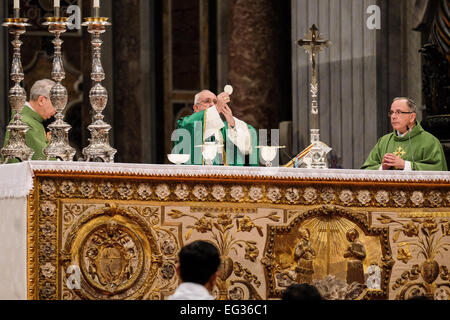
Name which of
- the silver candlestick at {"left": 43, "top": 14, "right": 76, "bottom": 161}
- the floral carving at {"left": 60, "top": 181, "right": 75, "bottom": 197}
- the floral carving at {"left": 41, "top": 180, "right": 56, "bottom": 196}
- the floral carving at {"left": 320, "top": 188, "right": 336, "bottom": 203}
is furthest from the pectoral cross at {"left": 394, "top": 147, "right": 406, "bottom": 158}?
the floral carving at {"left": 41, "top": 180, "right": 56, "bottom": 196}

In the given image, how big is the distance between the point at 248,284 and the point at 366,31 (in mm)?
4475

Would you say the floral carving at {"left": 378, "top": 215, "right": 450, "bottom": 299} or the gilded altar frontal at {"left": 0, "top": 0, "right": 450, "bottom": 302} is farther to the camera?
the floral carving at {"left": 378, "top": 215, "right": 450, "bottom": 299}

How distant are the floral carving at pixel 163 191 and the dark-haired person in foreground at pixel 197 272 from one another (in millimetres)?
2186

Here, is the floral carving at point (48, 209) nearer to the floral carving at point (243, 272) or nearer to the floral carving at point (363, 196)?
the floral carving at point (243, 272)

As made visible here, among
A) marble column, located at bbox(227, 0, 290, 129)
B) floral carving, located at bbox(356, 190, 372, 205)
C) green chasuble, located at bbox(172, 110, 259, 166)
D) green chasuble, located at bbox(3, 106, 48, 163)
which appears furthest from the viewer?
marble column, located at bbox(227, 0, 290, 129)

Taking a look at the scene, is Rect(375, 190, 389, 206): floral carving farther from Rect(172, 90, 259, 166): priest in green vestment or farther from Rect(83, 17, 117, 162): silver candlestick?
Rect(83, 17, 117, 162): silver candlestick

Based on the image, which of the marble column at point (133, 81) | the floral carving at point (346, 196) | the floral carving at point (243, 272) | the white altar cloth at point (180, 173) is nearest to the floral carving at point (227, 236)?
the floral carving at point (243, 272)

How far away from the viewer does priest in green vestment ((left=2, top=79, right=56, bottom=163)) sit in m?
8.02

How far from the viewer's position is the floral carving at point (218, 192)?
23.2 ft

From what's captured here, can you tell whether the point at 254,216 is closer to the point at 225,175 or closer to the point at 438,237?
the point at 225,175

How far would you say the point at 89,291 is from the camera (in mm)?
6855

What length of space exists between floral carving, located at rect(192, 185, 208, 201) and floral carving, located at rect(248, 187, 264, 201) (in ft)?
0.87

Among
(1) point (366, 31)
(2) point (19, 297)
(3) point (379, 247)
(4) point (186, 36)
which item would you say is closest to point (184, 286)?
(2) point (19, 297)

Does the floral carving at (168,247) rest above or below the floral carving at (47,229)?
below
